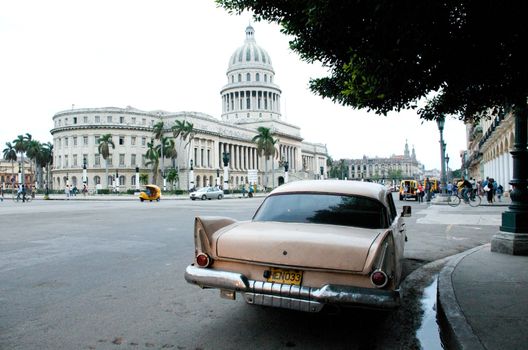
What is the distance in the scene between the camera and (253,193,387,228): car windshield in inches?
188

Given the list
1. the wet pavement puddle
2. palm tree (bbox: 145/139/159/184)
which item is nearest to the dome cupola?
palm tree (bbox: 145/139/159/184)

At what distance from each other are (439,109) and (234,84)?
108 m

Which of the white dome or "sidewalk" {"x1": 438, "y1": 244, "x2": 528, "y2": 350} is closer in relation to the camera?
"sidewalk" {"x1": 438, "y1": 244, "x2": 528, "y2": 350}

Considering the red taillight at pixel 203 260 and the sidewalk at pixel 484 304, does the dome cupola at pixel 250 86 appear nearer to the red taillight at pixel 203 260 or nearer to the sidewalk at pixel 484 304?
the sidewalk at pixel 484 304

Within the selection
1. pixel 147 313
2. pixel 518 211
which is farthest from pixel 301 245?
pixel 518 211

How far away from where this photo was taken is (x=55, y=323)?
445cm

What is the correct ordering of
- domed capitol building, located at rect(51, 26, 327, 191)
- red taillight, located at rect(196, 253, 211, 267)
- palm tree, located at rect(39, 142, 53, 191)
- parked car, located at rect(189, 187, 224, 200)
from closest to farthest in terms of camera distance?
red taillight, located at rect(196, 253, 211, 267) → parked car, located at rect(189, 187, 224, 200) → domed capitol building, located at rect(51, 26, 327, 191) → palm tree, located at rect(39, 142, 53, 191)

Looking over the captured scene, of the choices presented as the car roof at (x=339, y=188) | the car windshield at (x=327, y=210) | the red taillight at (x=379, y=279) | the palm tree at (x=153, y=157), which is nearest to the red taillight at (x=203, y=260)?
the car windshield at (x=327, y=210)

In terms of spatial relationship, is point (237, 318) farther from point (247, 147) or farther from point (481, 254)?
point (247, 147)

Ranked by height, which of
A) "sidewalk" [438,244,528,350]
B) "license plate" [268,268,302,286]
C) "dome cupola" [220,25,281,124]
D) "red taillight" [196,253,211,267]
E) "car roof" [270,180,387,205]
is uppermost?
"dome cupola" [220,25,281,124]

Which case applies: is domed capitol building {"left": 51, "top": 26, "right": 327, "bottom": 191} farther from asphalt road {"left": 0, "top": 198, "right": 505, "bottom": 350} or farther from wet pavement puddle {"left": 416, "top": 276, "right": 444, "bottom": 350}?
wet pavement puddle {"left": 416, "top": 276, "right": 444, "bottom": 350}

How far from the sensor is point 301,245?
3.96 m

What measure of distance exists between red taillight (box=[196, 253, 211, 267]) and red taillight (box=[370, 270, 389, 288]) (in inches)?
65.4

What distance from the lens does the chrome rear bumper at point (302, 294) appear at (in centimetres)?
367
